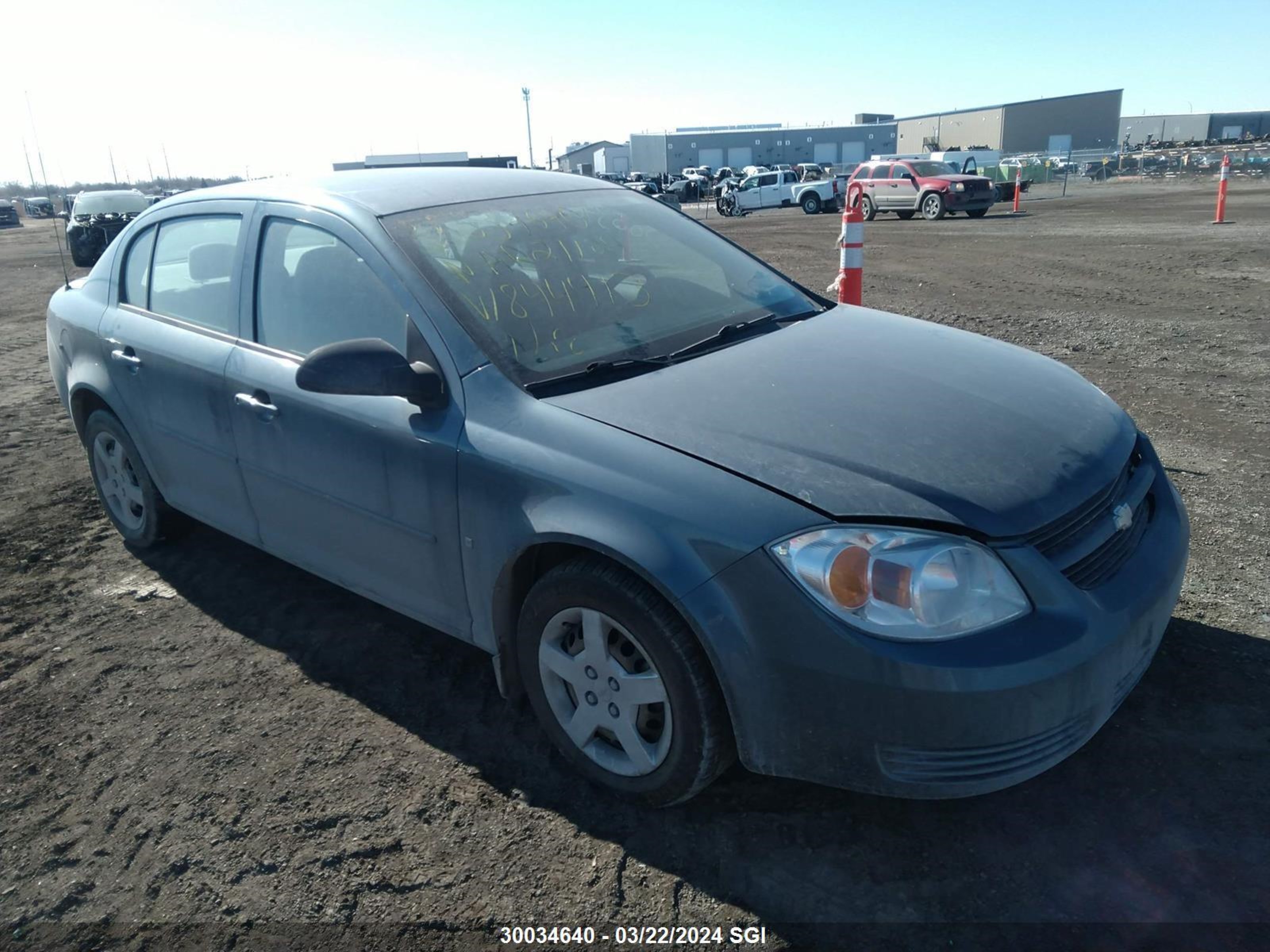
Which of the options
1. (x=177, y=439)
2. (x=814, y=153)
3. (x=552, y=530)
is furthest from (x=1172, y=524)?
(x=814, y=153)

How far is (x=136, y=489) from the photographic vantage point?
4.44 meters

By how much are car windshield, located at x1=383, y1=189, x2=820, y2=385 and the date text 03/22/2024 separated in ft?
4.84

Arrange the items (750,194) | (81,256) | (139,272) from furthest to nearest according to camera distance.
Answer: (750,194), (81,256), (139,272)

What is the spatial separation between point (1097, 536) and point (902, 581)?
691 millimetres

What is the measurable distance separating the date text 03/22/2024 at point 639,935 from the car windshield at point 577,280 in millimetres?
1475

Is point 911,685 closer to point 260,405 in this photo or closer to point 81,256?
point 260,405

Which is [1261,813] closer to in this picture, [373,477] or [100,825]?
[373,477]

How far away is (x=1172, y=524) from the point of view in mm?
2799

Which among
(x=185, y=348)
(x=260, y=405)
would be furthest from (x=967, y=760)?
(x=185, y=348)

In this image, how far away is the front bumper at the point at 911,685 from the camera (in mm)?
2102

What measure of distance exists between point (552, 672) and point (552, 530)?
48cm

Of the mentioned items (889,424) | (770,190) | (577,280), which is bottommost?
(770,190)

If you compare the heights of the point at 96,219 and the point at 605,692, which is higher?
the point at 96,219

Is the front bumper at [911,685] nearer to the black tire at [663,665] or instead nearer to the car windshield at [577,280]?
the black tire at [663,665]
